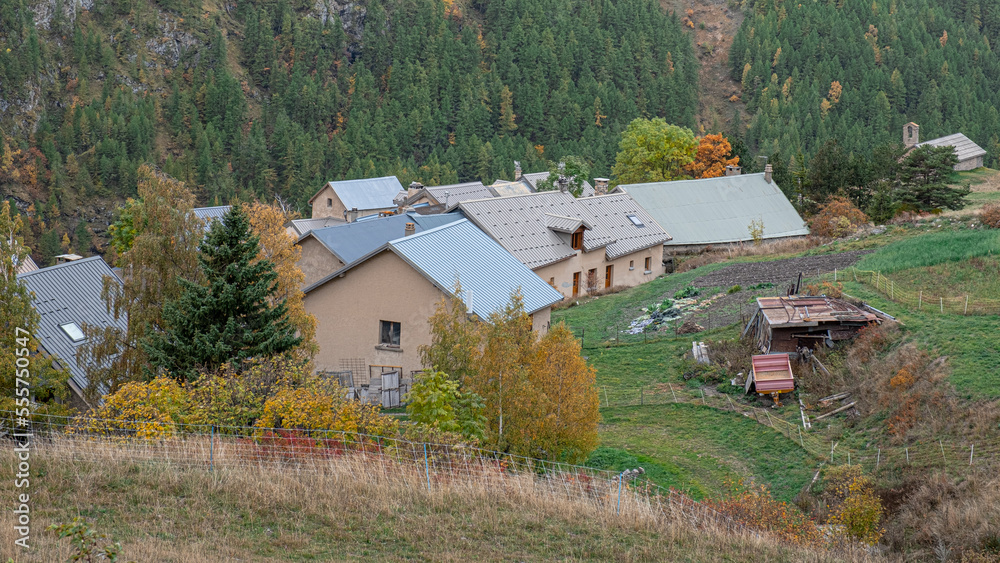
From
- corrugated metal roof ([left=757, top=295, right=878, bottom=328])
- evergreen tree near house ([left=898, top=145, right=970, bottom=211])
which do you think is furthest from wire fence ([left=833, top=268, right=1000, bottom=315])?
evergreen tree near house ([left=898, top=145, right=970, bottom=211])

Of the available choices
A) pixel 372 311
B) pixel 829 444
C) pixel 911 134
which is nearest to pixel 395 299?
pixel 372 311

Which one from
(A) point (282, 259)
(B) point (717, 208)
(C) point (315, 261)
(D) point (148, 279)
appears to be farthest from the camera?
(B) point (717, 208)

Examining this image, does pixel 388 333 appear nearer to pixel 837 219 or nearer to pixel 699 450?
pixel 699 450

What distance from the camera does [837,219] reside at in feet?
180

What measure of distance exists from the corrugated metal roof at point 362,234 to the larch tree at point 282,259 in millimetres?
6237

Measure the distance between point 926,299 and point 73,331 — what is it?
28785mm

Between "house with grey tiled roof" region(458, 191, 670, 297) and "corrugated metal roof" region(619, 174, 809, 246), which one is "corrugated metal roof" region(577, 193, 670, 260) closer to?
"house with grey tiled roof" region(458, 191, 670, 297)

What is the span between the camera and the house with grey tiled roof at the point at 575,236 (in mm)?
44688

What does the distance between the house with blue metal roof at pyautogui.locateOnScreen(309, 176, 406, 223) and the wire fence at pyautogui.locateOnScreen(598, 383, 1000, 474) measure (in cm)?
5753

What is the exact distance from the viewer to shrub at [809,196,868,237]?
53.3 meters

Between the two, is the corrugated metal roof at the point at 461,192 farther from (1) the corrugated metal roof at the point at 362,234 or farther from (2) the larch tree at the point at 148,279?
(2) the larch tree at the point at 148,279

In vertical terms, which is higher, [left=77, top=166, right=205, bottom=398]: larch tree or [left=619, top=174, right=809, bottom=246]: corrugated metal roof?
[left=619, top=174, right=809, bottom=246]: corrugated metal roof

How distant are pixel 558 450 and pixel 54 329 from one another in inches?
787

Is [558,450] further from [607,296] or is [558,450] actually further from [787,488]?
[607,296]
